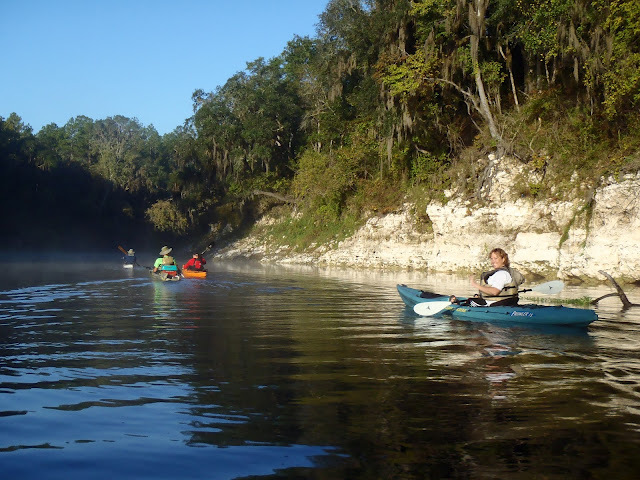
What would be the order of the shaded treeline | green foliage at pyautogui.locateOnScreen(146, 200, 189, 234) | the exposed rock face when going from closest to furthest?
the exposed rock face, the shaded treeline, green foliage at pyautogui.locateOnScreen(146, 200, 189, 234)

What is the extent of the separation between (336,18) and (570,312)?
90.2ft

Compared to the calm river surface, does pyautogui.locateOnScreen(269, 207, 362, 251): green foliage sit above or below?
above

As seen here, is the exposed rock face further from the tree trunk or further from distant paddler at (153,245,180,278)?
distant paddler at (153,245,180,278)

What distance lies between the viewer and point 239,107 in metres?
45.1

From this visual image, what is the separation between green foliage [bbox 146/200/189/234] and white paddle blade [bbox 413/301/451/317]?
4659 cm

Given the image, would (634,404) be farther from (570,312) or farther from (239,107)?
(239,107)

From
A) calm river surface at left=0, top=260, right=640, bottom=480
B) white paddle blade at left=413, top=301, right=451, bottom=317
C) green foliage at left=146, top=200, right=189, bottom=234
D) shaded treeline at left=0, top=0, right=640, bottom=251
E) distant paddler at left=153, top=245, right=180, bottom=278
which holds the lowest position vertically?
calm river surface at left=0, top=260, right=640, bottom=480

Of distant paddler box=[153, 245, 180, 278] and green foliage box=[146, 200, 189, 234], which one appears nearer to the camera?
distant paddler box=[153, 245, 180, 278]

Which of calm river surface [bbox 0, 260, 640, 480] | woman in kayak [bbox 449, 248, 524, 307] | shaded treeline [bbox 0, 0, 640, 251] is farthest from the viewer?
shaded treeline [bbox 0, 0, 640, 251]

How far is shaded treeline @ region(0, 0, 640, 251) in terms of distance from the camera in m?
21.5

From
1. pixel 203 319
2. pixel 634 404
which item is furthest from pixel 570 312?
pixel 203 319

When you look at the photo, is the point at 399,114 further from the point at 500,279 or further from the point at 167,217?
the point at 167,217

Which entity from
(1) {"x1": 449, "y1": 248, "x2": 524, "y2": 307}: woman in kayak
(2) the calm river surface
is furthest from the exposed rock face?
(1) {"x1": 449, "y1": 248, "x2": 524, "y2": 307}: woman in kayak

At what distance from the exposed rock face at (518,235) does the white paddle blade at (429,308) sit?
33.1 feet
